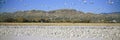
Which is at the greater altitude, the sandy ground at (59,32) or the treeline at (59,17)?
the treeline at (59,17)

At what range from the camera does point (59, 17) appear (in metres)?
3.88

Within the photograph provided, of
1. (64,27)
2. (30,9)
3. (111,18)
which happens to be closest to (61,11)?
(64,27)

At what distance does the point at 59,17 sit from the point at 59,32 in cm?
25

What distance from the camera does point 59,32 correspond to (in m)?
3.83

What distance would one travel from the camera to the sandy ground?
3756mm

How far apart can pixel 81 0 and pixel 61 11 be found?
369 millimetres

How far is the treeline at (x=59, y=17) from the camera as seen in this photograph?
150 inches

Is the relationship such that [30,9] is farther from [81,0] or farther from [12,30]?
[81,0]

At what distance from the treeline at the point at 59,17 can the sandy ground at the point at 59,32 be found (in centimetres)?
12

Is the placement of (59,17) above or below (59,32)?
above

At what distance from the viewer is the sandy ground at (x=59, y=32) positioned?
3756 mm

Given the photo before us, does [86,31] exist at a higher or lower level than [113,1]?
lower

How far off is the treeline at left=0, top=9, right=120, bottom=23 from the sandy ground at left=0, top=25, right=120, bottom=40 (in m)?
0.12

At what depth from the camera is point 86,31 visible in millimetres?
3795
